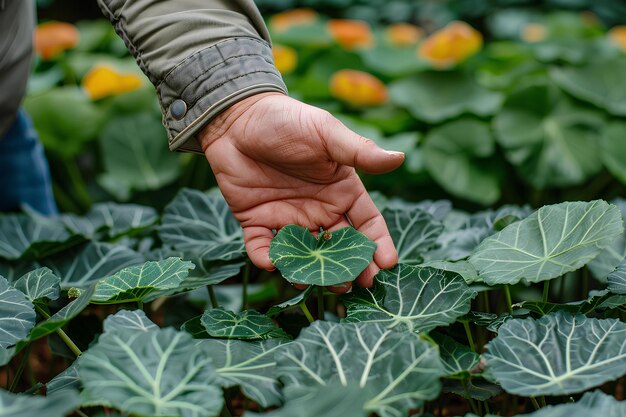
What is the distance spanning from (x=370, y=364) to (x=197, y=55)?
58cm

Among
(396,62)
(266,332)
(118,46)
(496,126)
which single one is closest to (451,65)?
(396,62)

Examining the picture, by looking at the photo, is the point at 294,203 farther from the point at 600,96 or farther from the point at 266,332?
the point at 600,96

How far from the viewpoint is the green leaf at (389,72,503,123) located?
2.43m

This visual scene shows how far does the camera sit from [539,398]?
0.94 meters

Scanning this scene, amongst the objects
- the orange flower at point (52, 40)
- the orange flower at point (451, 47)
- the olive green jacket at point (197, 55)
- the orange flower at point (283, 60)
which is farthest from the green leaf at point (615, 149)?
the orange flower at point (52, 40)

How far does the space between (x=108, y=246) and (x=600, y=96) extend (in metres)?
1.83

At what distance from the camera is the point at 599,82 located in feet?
7.87

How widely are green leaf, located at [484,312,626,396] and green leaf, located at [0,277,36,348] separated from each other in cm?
55

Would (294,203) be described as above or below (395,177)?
above

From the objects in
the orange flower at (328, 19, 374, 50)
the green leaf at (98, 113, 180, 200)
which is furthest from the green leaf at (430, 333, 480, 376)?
the orange flower at (328, 19, 374, 50)

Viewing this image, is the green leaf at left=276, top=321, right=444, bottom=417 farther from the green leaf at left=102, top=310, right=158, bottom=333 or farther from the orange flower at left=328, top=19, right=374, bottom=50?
the orange flower at left=328, top=19, right=374, bottom=50

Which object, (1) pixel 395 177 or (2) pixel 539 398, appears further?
(1) pixel 395 177

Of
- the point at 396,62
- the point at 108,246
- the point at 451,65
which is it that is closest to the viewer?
the point at 108,246

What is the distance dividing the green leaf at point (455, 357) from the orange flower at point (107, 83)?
187cm
